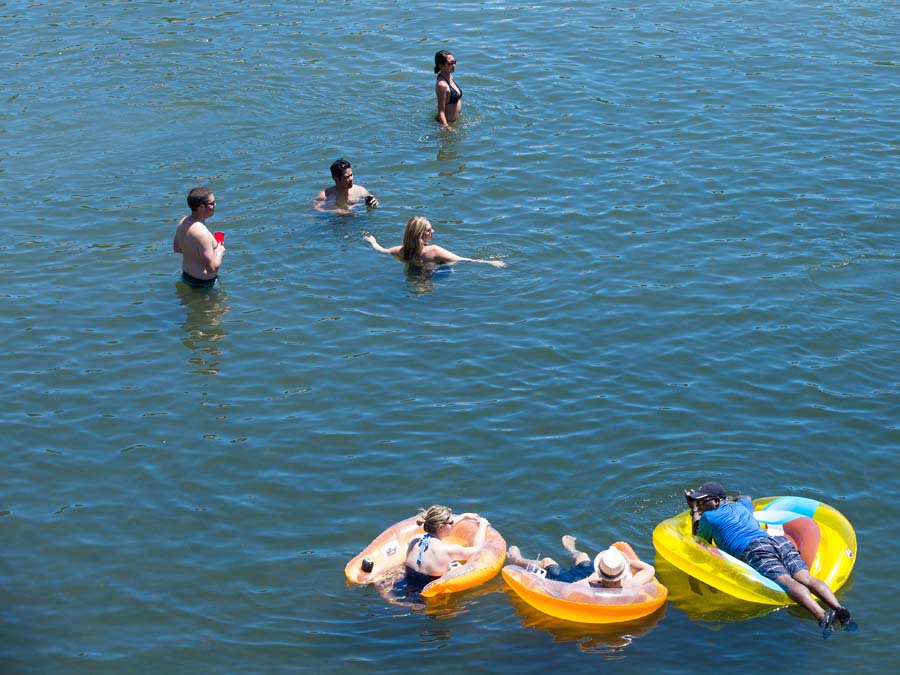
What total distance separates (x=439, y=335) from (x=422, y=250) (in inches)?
63.8

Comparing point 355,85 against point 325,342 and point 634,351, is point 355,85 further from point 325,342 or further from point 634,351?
point 634,351

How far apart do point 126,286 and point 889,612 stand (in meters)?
11.0

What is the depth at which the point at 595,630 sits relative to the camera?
1070cm

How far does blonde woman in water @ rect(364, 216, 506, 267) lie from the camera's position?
15930mm

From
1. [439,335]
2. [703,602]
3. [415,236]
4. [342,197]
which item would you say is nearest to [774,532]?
[703,602]

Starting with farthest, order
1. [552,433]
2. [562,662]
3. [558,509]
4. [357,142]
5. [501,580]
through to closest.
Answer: [357,142] < [552,433] < [558,509] < [501,580] < [562,662]

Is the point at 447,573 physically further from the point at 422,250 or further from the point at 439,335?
the point at 422,250

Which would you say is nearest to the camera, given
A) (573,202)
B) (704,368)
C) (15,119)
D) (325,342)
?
(704,368)

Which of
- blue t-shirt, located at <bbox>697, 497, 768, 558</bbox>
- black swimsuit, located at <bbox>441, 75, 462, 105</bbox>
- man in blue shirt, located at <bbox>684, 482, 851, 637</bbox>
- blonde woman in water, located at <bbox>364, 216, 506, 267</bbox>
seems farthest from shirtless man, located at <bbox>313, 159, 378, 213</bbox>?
blue t-shirt, located at <bbox>697, 497, 768, 558</bbox>

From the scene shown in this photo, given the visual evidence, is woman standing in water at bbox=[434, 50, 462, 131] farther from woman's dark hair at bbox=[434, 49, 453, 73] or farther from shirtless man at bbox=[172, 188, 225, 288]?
shirtless man at bbox=[172, 188, 225, 288]

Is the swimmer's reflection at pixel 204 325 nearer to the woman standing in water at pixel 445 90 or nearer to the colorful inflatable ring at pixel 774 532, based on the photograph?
the colorful inflatable ring at pixel 774 532

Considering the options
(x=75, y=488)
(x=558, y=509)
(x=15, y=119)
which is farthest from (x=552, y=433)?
(x=15, y=119)

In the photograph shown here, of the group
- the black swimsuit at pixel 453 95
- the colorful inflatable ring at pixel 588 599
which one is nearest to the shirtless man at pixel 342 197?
the black swimsuit at pixel 453 95

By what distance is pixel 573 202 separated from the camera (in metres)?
18.0
